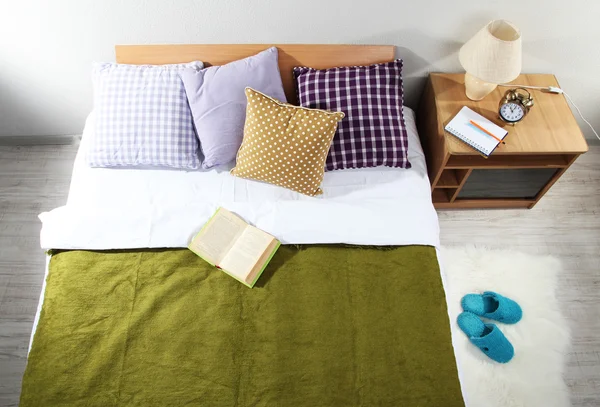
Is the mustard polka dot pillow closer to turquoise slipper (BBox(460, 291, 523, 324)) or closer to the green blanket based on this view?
the green blanket

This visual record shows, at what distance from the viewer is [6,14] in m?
1.84

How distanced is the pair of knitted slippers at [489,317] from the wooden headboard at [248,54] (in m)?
1.19

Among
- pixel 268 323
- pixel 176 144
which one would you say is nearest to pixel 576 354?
pixel 268 323

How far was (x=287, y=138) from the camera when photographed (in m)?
1.72

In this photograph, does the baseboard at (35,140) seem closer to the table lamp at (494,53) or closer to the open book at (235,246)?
the open book at (235,246)

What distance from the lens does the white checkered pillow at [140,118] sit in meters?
1.83

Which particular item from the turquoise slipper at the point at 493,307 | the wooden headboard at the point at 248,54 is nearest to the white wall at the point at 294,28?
the wooden headboard at the point at 248,54

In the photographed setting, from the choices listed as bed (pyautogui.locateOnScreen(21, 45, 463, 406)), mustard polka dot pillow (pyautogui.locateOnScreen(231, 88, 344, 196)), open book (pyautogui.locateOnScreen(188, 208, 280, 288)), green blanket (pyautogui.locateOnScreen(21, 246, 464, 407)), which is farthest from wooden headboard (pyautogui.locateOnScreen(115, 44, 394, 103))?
green blanket (pyautogui.locateOnScreen(21, 246, 464, 407))

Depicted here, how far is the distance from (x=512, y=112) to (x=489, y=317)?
930mm

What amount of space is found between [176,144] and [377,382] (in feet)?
4.02

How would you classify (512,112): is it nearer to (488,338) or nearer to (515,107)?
(515,107)

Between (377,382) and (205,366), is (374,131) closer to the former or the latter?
(377,382)

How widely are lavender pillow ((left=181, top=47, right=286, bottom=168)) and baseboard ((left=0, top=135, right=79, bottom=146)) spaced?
3.48 feet

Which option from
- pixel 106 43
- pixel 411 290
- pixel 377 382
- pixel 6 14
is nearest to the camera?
pixel 377 382
